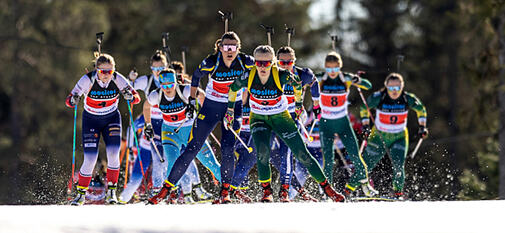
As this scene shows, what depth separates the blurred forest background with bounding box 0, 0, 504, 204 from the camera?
2977 cm

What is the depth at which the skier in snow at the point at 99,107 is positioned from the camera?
1201 cm

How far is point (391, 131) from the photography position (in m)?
14.3

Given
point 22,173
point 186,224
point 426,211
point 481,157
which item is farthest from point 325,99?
point 22,173

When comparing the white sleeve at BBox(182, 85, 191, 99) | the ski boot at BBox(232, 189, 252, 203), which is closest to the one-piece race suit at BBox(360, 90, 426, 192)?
the ski boot at BBox(232, 189, 252, 203)

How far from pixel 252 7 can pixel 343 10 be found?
3.35 meters

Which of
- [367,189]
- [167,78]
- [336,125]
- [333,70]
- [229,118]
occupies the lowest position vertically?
[367,189]

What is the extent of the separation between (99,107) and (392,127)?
4.42 m

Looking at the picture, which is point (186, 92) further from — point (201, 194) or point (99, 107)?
point (201, 194)

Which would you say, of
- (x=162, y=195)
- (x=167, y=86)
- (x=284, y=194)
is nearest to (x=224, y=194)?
(x=162, y=195)

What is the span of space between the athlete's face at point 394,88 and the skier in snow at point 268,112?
3.41 meters

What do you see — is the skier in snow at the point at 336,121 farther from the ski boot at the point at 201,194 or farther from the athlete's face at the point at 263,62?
the athlete's face at the point at 263,62

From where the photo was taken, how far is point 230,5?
31859 mm

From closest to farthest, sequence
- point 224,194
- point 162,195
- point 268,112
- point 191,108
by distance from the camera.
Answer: point 268,112 < point 162,195 < point 224,194 < point 191,108

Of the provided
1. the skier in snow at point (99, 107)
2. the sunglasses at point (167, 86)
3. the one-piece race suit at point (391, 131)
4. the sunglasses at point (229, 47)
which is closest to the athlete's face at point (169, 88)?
the sunglasses at point (167, 86)
